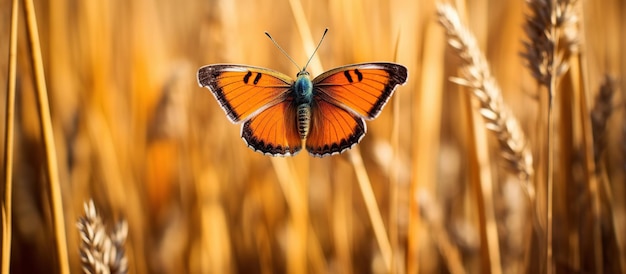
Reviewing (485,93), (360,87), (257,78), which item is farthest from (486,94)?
(257,78)

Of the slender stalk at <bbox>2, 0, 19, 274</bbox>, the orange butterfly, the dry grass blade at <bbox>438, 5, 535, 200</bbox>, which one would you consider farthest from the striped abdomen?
the slender stalk at <bbox>2, 0, 19, 274</bbox>

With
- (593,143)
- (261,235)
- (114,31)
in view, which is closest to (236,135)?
(261,235)

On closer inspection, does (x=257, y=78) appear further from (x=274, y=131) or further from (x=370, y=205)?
(x=370, y=205)

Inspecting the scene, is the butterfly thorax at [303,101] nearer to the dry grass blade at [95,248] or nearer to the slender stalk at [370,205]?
the slender stalk at [370,205]

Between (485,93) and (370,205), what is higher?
(485,93)

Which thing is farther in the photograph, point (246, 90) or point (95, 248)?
point (246, 90)

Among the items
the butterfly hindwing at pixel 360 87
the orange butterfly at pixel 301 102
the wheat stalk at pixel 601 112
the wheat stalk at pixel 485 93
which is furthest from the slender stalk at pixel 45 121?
the wheat stalk at pixel 601 112

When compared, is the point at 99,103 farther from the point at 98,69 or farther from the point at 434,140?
the point at 434,140

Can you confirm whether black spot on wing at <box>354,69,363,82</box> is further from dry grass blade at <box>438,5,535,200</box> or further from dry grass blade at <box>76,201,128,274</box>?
dry grass blade at <box>76,201,128,274</box>
